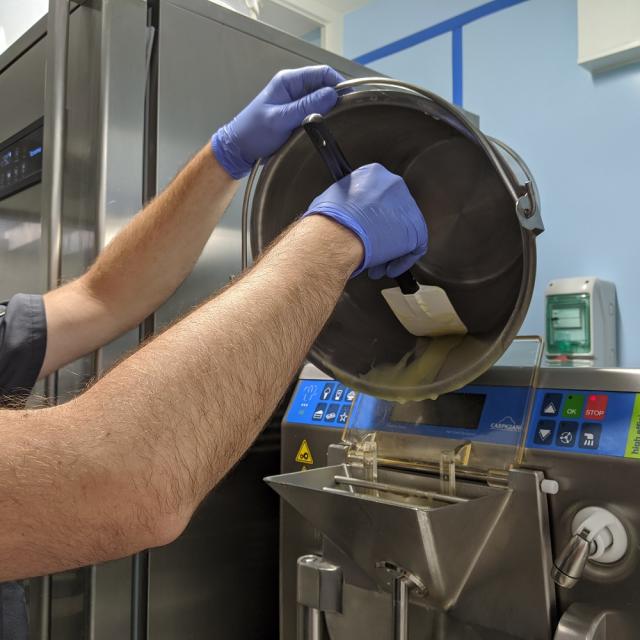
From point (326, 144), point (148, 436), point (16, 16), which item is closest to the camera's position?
point (148, 436)

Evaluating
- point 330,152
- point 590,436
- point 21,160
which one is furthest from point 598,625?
point 21,160

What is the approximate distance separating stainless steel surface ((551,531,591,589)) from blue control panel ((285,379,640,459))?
109 millimetres

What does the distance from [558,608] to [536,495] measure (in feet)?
0.47

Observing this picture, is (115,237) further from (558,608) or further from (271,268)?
(558,608)

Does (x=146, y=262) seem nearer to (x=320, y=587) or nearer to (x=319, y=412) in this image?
(x=319, y=412)

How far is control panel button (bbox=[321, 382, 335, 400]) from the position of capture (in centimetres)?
115

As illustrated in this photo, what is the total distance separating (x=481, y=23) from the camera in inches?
85.8

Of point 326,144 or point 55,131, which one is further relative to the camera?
point 55,131

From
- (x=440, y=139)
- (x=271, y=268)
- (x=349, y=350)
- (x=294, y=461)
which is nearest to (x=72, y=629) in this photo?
(x=294, y=461)

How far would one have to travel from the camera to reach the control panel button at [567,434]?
0.83 metres

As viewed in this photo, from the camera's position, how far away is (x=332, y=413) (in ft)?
3.66

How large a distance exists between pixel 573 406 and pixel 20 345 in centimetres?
90

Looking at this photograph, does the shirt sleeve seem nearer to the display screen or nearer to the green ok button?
the display screen

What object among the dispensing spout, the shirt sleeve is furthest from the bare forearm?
the dispensing spout
